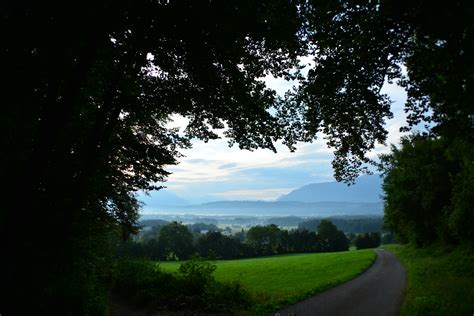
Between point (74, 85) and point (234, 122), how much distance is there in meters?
5.34

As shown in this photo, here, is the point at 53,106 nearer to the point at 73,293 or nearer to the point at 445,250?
the point at 73,293

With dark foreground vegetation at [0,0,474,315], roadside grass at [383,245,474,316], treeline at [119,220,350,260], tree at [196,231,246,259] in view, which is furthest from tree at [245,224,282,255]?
dark foreground vegetation at [0,0,474,315]

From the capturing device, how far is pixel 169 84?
994 centimetres

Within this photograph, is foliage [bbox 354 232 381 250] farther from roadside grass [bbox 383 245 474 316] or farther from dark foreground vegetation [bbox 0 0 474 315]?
dark foreground vegetation [bbox 0 0 474 315]

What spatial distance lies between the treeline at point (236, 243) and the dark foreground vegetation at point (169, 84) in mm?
65777

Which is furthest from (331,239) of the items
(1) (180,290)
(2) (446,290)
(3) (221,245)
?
(1) (180,290)

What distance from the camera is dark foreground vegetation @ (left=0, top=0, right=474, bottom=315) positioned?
7.04 m

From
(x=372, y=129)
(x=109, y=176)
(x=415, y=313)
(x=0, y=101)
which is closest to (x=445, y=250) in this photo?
(x=415, y=313)

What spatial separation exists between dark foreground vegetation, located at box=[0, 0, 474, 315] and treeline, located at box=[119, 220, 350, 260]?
65.8 m

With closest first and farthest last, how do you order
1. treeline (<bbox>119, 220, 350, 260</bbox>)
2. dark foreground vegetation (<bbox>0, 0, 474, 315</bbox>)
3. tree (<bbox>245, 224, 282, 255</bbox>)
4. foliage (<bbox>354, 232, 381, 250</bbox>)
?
dark foreground vegetation (<bbox>0, 0, 474, 315</bbox>)
treeline (<bbox>119, 220, 350, 260</bbox>)
tree (<bbox>245, 224, 282, 255</bbox>)
foliage (<bbox>354, 232, 381, 250</bbox>)

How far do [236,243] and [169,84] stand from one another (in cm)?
7915

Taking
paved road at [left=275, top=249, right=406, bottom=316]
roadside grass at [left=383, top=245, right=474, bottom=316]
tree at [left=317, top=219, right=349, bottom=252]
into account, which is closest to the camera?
roadside grass at [left=383, top=245, right=474, bottom=316]

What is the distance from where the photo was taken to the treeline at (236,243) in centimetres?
7712

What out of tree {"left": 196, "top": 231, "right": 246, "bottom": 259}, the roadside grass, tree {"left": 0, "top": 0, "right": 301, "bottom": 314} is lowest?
tree {"left": 196, "top": 231, "right": 246, "bottom": 259}
